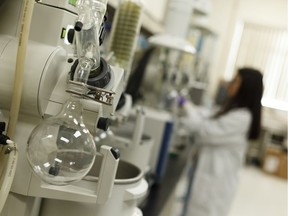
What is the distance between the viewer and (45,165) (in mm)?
651

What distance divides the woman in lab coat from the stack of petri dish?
1.41 m

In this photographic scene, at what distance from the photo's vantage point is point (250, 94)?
2.45 meters

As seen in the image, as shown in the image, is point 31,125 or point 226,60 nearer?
point 31,125

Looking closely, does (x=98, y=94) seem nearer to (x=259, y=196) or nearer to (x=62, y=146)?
(x=62, y=146)

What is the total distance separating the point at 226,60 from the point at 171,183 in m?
5.15

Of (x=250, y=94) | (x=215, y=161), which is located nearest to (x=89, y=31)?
(x=250, y=94)

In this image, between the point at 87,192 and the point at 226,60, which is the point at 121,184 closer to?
the point at 87,192

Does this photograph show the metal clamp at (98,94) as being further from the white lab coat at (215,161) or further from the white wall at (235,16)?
the white wall at (235,16)

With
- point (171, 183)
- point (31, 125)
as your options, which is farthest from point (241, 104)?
point (31, 125)

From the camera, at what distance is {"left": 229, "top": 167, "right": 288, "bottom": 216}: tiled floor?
173 inches

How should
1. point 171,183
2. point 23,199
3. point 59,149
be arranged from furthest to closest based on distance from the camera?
point 171,183 < point 23,199 < point 59,149

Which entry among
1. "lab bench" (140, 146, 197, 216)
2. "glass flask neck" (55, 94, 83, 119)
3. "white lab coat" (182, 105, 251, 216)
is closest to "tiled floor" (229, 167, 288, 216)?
"white lab coat" (182, 105, 251, 216)

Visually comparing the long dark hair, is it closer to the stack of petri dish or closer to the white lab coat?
the white lab coat

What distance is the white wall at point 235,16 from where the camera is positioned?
6.52 metres
